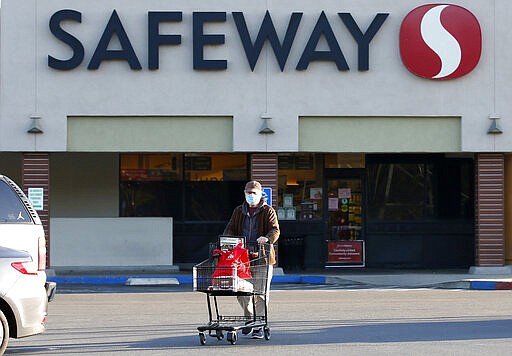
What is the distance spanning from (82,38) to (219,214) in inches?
255

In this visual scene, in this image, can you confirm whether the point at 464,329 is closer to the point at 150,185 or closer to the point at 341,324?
the point at 341,324

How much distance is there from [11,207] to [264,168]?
15.8 m

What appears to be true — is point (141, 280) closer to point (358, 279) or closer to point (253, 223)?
point (358, 279)

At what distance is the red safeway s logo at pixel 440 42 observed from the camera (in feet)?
90.3

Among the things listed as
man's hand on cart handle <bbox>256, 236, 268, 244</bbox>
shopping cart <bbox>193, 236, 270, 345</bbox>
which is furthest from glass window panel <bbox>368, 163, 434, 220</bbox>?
man's hand on cart handle <bbox>256, 236, 268, 244</bbox>

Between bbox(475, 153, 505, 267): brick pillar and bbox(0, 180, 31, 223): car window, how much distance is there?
57.1 feet

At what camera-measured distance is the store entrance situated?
30562 mm

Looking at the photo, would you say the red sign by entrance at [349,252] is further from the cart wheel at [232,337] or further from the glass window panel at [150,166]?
the cart wheel at [232,337]

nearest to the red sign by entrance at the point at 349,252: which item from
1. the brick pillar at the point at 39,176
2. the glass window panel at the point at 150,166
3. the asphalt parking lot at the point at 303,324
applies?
the glass window panel at the point at 150,166

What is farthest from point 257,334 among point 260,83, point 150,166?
point 150,166

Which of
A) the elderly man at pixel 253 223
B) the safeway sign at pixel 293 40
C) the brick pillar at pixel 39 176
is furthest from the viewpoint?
the brick pillar at pixel 39 176

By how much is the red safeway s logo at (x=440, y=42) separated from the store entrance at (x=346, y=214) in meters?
4.31

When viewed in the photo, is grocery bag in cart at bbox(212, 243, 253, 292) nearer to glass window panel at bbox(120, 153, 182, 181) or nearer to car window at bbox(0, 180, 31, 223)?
car window at bbox(0, 180, 31, 223)

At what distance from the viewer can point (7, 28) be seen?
27.2 m
